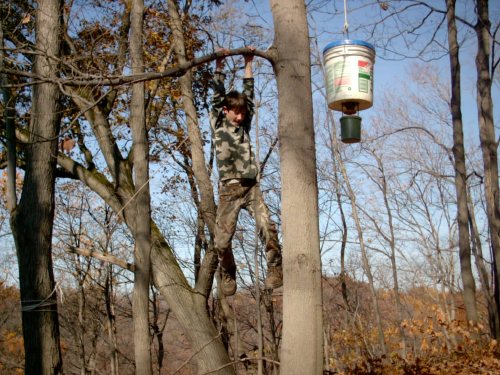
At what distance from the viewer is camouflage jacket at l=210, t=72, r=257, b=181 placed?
405cm

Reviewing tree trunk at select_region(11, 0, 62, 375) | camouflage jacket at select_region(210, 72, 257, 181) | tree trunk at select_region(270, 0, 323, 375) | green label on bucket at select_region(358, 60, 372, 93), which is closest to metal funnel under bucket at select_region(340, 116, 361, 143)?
green label on bucket at select_region(358, 60, 372, 93)

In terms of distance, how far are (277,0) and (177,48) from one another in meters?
4.72

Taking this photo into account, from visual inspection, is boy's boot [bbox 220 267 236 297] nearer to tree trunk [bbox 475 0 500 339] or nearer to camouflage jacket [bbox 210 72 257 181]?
camouflage jacket [bbox 210 72 257 181]

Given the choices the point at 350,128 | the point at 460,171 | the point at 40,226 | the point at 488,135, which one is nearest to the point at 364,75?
the point at 350,128

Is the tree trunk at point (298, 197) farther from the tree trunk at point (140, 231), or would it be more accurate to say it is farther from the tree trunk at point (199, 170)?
the tree trunk at point (199, 170)

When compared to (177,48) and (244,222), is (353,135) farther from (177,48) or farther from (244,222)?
(244,222)

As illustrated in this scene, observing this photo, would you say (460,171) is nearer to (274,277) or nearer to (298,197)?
(274,277)

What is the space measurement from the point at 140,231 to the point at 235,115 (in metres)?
2.34

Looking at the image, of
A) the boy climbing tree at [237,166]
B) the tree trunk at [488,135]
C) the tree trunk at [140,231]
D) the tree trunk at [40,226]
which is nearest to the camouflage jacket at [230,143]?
the boy climbing tree at [237,166]

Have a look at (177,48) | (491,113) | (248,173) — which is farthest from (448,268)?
(248,173)

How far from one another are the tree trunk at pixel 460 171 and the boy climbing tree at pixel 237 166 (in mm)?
7111

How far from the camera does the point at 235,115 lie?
4.09 m

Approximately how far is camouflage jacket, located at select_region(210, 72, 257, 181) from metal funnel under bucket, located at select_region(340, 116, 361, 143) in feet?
2.92

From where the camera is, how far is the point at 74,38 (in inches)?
357
